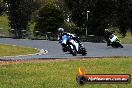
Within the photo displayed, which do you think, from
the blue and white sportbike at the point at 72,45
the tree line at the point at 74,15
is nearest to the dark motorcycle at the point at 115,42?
the blue and white sportbike at the point at 72,45

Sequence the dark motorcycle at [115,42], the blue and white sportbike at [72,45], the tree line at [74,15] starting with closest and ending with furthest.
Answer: the blue and white sportbike at [72,45] < the dark motorcycle at [115,42] < the tree line at [74,15]

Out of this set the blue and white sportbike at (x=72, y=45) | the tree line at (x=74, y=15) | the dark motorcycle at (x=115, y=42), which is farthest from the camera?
the tree line at (x=74, y=15)

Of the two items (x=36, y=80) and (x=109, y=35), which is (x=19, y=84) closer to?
(x=36, y=80)

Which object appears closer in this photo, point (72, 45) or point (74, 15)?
point (72, 45)

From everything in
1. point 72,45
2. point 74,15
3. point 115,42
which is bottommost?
point 115,42

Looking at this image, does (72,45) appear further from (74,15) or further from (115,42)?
(74,15)

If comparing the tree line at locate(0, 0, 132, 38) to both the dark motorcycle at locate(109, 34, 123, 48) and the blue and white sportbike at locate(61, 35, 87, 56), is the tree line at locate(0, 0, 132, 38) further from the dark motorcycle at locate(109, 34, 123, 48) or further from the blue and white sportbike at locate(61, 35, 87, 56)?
the blue and white sportbike at locate(61, 35, 87, 56)

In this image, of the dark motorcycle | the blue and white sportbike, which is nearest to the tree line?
the dark motorcycle

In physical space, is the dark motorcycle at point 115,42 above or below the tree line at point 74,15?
below

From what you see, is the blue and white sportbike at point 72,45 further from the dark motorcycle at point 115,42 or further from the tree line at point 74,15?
the tree line at point 74,15

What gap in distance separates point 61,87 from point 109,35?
2638cm

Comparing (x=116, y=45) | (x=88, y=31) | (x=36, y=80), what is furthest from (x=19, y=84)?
(x=88, y=31)

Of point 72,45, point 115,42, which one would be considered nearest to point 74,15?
point 115,42

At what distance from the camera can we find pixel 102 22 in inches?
2375
